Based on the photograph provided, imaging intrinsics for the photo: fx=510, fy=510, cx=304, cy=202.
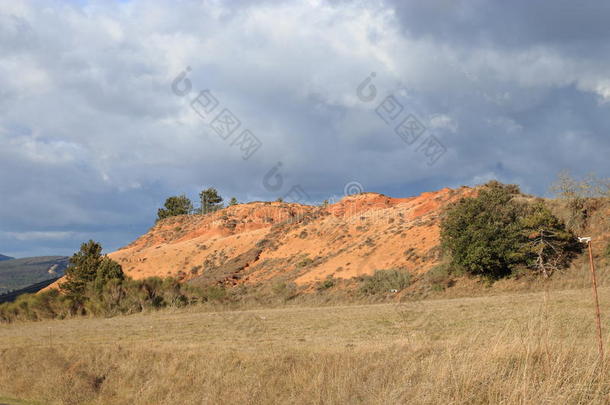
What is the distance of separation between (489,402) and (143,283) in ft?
134

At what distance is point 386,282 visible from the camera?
44.4 metres

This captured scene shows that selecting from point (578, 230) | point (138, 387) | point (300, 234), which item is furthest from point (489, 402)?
point (300, 234)

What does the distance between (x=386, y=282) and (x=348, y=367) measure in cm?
3439

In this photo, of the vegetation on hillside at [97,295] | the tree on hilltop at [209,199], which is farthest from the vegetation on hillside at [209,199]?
the vegetation on hillside at [97,295]

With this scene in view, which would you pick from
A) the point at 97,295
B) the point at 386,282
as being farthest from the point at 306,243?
the point at 97,295

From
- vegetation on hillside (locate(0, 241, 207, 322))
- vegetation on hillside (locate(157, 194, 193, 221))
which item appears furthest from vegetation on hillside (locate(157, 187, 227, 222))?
vegetation on hillside (locate(0, 241, 207, 322))

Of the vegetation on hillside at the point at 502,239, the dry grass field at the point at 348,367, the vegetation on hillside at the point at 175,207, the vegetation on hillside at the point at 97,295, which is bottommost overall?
the dry grass field at the point at 348,367

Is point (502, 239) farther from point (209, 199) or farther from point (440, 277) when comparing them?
point (209, 199)

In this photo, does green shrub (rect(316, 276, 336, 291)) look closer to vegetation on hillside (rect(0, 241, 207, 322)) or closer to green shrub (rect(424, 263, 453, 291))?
green shrub (rect(424, 263, 453, 291))

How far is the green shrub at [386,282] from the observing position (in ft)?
Result: 142

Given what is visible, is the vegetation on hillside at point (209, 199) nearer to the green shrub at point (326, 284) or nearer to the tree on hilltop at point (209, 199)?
the tree on hilltop at point (209, 199)

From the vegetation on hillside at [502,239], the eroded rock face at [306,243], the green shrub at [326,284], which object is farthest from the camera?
the eroded rock face at [306,243]

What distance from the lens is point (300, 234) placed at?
7850 centimetres

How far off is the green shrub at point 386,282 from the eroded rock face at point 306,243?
103 inches
